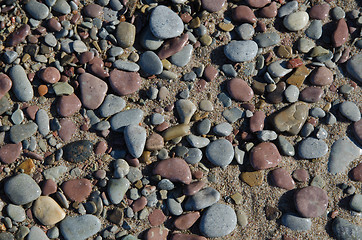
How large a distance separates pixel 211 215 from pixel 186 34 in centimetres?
84

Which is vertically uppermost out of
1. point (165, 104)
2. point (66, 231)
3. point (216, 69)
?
point (216, 69)

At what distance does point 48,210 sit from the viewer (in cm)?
168

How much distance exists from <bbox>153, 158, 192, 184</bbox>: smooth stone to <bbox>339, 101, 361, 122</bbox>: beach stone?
78cm

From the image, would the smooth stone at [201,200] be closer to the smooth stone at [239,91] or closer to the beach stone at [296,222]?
the beach stone at [296,222]

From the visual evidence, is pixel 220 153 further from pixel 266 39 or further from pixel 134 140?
pixel 266 39

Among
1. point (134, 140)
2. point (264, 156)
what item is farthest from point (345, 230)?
point (134, 140)

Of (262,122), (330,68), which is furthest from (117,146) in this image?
(330,68)

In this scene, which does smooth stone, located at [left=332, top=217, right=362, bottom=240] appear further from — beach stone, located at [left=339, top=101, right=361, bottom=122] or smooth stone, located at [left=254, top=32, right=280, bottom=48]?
smooth stone, located at [left=254, top=32, right=280, bottom=48]

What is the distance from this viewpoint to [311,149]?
179 centimetres

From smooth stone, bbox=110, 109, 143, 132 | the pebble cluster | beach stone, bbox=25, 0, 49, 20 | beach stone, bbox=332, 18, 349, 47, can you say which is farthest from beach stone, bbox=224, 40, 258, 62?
beach stone, bbox=25, 0, 49, 20

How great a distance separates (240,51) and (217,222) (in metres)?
0.79

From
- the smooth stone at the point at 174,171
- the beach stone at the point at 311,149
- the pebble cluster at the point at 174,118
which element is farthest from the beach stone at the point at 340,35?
the smooth stone at the point at 174,171

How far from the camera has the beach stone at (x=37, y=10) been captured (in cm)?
178

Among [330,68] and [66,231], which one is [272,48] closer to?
[330,68]
